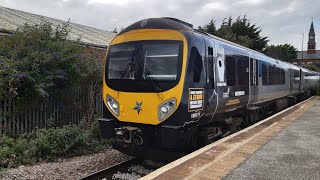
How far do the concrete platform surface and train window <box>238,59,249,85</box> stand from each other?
1894mm

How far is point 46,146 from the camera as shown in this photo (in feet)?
29.0

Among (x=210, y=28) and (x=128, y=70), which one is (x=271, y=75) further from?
(x=210, y=28)

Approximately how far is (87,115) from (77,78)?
1.29 metres

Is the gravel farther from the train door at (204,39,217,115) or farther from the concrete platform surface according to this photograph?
the concrete platform surface

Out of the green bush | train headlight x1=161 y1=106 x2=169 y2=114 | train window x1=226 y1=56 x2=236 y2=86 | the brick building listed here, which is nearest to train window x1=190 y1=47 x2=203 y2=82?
train headlight x1=161 y1=106 x2=169 y2=114

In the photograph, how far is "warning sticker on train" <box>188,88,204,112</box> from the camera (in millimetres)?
7374

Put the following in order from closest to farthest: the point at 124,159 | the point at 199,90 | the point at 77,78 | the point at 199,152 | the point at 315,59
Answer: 1. the point at 199,152
2. the point at 199,90
3. the point at 124,159
4. the point at 77,78
5. the point at 315,59

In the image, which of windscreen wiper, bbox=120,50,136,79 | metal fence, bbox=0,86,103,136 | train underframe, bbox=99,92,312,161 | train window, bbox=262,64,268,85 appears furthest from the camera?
train window, bbox=262,64,268,85

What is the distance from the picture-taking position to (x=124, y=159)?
889 centimetres

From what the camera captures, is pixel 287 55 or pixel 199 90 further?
pixel 287 55

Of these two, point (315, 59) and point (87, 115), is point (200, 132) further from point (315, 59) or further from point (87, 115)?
point (315, 59)

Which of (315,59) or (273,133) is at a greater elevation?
(315,59)

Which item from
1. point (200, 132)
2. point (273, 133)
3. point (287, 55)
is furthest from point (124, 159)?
point (287, 55)

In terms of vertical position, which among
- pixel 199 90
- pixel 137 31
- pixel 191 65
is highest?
pixel 137 31
